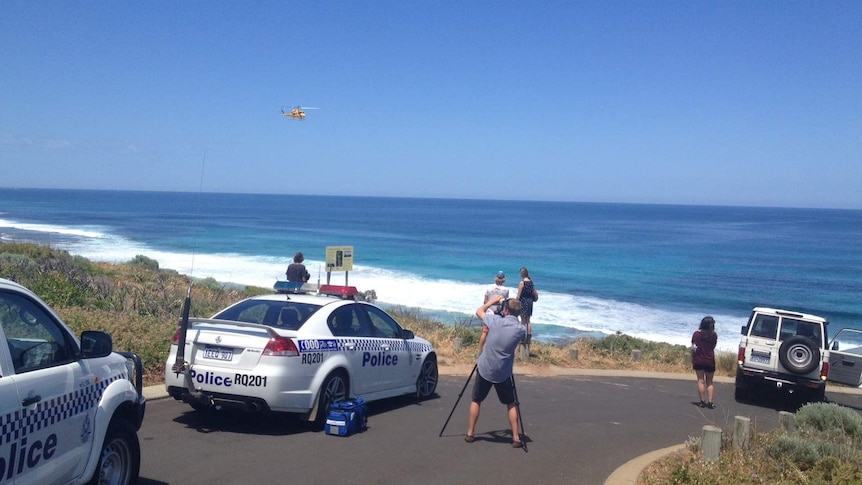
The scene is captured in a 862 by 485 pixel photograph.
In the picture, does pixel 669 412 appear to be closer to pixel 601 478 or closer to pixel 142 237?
pixel 601 478

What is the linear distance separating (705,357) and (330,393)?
710 cm

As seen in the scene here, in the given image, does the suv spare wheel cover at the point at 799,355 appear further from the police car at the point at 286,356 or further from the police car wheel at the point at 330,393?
the police car wheel at the point at 330,393

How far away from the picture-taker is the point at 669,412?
40.4 ft

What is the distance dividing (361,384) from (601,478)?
10.6ft

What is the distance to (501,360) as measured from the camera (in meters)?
8.42

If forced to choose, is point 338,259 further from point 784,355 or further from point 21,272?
point 784,355

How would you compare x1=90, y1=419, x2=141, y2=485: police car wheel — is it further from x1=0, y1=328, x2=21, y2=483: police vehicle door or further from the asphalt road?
x1=0, y1=328, x2=21, y2=483: police vehicle door

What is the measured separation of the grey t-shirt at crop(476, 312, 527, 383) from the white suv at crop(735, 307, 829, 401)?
7820 mm

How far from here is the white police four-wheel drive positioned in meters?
4.50

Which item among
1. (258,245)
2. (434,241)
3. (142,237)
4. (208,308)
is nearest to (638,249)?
(434,241)

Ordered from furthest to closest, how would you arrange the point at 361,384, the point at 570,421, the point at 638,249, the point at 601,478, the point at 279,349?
the point at 638,249
the point at 570,421
the point at 361,384
the point at 279,349
the point at 601,478

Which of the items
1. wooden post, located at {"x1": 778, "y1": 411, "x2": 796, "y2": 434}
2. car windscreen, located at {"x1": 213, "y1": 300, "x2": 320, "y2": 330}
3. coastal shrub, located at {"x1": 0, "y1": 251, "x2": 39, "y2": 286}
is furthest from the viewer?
coastal shrub, located at {"x1": 0, "y1": 251, "x2": 39, "y2": 286}

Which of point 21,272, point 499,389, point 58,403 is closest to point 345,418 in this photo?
point 499,389

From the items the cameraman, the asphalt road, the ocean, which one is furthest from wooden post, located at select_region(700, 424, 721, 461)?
the ocean
